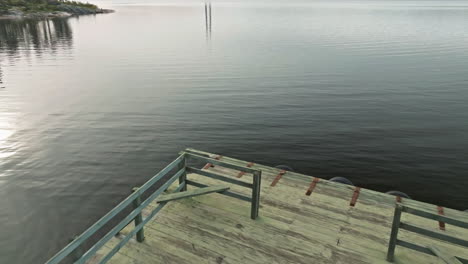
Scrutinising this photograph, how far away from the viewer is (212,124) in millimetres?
24891

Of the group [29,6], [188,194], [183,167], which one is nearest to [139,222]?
[188,194]

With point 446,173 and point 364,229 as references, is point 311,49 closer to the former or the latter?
point 446,173

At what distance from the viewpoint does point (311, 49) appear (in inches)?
2194

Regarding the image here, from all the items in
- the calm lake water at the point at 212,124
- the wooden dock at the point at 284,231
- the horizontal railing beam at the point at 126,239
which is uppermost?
the horizontal railing beam at the point at 126,239

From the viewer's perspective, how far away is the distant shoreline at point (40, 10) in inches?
4651

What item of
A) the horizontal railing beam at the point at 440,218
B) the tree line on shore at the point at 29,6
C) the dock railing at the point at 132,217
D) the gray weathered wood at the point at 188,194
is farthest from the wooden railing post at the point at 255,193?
the tree line on shore at the point at 29,6

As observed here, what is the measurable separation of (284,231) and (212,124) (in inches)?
647

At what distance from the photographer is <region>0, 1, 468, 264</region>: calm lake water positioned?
52.3 feet

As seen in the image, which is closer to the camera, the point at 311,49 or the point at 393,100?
the point at 393,100

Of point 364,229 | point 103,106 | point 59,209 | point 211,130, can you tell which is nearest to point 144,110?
point 103,106

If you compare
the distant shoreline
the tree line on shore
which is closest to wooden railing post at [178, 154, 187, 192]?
the distant shoreline

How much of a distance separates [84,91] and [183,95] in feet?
36.0

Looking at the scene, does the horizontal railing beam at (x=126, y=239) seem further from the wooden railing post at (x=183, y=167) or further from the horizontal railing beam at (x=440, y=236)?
the horizontal railing beam at (x=440, y=236)

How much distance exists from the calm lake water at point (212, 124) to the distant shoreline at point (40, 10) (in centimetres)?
9017
